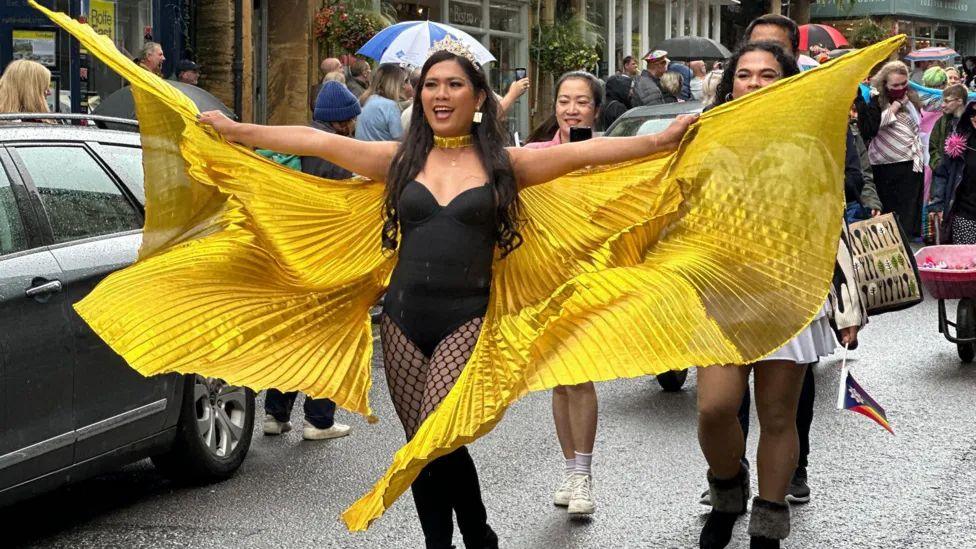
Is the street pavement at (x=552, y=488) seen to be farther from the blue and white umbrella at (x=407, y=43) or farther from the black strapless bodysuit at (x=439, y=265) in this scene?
the blue and white umbrella at (x=407, y=43)

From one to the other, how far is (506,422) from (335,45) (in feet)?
42.2

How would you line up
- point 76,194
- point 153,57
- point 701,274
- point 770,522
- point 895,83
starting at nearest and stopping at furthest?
1. point 701,274
2. point 770,522
3. point 76,194
4. point 153,57
5. point 895,83

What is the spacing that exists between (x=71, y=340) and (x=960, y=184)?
25.4 feet

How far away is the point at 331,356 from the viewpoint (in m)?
4.61

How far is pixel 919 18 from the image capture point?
5797cm

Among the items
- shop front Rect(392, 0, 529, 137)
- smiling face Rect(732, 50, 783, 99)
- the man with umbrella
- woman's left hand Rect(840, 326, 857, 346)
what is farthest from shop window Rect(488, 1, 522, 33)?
smiling face Rect(732, 50, 783, 99)

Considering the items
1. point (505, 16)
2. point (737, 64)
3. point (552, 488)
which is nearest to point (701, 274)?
point (737, 64)

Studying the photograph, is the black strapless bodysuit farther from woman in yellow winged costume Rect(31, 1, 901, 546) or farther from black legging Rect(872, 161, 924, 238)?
black legging Rect(872, 161, 924, 238)

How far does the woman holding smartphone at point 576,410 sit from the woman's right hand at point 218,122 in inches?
60.4

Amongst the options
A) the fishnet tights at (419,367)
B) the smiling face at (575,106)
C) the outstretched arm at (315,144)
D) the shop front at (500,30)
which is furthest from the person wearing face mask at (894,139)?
the fishnet tights at (419,367)

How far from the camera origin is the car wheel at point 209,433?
20.8 ft

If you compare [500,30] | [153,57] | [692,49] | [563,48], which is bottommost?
[153,57]

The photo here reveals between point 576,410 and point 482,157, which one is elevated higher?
point 482,157

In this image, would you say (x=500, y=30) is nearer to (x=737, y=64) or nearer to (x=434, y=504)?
(x=737, y=64)
